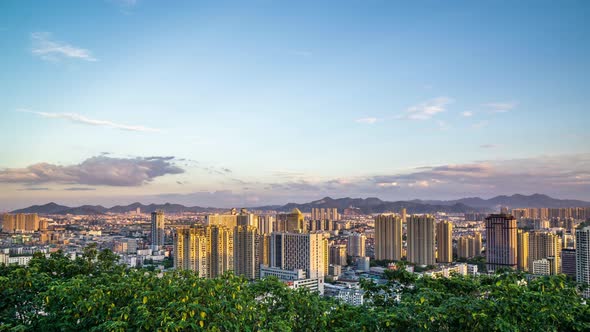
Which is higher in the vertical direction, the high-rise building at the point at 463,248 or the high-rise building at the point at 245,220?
the high-rise building at the point at 245,220

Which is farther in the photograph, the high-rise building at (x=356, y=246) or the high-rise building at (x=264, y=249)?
the high-rise building at (x=356, y=246)

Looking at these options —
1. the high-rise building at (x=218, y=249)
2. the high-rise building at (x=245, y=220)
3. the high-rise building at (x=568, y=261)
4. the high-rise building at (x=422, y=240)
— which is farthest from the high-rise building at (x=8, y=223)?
the high-rise building at (x=568, y=261)

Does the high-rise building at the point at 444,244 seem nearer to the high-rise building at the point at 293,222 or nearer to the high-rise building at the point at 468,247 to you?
the high-rise building at the point at 468,247

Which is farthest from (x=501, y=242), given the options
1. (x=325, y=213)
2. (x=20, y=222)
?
(x=325, y=213)

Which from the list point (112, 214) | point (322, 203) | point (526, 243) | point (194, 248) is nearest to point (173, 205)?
point (112, 214)

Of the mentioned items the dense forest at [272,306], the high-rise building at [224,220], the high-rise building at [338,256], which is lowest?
the high-rise building at [338,256]

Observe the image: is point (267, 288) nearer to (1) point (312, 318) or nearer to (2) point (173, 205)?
(1) point (312, 318)
